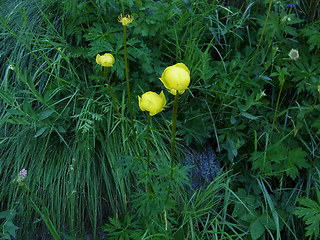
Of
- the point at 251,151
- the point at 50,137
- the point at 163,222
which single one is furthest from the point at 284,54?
the point at 50,137

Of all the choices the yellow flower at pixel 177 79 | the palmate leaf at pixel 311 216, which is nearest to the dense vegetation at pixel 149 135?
the palmate leaf at pixel 311 216

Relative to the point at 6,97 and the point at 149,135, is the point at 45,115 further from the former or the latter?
the point at 149,135

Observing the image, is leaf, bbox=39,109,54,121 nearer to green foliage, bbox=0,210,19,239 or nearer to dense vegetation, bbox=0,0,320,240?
dense vegetation, bbox=0,0,320,240

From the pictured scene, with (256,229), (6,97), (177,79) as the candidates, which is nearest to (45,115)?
(6,97)

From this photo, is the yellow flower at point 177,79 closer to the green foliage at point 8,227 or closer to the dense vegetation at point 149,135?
the dense vegetation at point 149,135

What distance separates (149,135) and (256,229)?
687 millimetres

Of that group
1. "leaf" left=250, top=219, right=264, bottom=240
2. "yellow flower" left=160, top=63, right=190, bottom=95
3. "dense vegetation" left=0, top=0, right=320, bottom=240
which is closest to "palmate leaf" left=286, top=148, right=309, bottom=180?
"dense vegetation" left=0, top=0, right=320, bottom=240

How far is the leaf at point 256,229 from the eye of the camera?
4.65 ft

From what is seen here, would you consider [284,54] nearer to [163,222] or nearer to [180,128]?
[180,128]

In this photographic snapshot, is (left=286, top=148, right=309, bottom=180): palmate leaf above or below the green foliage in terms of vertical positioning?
below

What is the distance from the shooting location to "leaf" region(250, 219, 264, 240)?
1417mm

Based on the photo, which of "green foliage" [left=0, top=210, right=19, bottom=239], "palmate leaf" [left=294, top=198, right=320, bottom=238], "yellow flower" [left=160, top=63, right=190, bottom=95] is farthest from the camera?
"palmate leaf" [left=294, top=198, right=320, bottom=238]

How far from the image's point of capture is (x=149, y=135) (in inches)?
63.8

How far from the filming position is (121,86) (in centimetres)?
170
